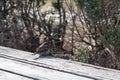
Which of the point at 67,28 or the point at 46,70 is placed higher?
the point at 67,28

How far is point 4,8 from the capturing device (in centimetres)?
445

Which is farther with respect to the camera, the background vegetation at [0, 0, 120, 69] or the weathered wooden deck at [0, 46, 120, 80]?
the background vegetation at [0, 0, 120, 69]

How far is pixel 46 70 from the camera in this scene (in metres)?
2.75

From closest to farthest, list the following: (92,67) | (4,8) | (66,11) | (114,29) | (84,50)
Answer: (92,67) < (114,29) < (84,50) < (66,11) < (4,8)

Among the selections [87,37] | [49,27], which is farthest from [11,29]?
[87,37]

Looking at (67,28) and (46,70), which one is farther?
(67,28)

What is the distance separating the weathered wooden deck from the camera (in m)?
2.57

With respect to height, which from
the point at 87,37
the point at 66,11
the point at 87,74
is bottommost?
the point at 87,74

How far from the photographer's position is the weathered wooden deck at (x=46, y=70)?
2572mm

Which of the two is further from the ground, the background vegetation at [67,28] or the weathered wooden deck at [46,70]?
the background vegetation at [67,28]

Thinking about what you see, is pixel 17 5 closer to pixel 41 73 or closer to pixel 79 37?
pixel 79 37

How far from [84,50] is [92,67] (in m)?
0.66

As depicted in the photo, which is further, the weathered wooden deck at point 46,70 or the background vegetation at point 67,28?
the background vegetation at point 67,28

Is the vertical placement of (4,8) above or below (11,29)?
above
